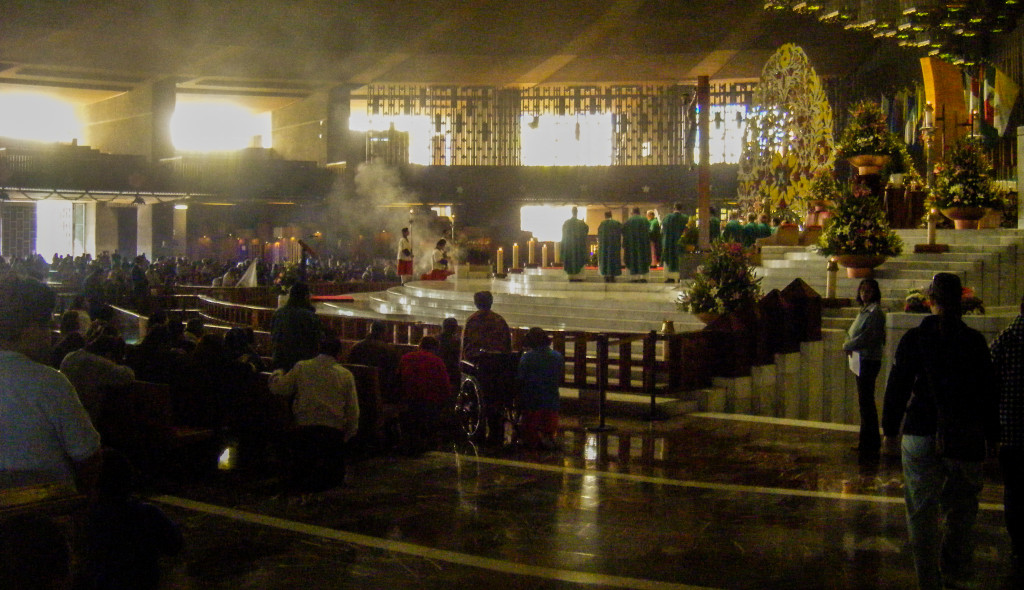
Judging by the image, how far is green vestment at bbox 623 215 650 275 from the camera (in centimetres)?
1670

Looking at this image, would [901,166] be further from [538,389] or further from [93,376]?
[93,376]

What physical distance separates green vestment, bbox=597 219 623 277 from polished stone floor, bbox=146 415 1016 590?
8702 mm

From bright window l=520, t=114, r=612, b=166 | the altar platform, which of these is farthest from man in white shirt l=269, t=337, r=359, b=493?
bright window l=520, t=114, r=612, b=166

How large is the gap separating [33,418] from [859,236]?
36.3ft

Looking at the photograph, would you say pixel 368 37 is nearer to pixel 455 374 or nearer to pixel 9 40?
pixel 9 40

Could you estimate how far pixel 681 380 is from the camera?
10.4 metres

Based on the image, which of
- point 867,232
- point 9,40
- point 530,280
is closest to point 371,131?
point 9,40

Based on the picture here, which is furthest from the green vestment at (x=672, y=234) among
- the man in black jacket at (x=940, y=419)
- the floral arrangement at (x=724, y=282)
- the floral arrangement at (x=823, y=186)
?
the man in black jacket at (x=940, y=419)

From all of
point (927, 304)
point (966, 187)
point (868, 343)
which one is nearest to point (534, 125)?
point (966, 187)

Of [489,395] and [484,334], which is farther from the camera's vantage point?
[484,334]

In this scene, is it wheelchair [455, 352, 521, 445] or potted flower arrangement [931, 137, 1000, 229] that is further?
potted flower arrangement [931, 137, 1000, 229]

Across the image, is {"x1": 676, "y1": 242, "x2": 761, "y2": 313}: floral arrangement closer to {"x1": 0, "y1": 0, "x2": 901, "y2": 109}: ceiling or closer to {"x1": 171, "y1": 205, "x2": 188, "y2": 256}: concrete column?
{"x1": 0, "y1": 0, "x2": 901, "y2": 109}: ceiling

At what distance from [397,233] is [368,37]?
6959 millimetres

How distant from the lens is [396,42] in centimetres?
2583
